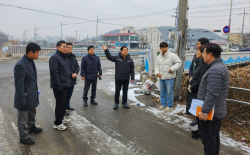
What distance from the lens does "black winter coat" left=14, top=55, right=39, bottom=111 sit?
11.1ft

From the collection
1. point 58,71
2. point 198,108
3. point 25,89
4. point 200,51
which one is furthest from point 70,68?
point 198,108

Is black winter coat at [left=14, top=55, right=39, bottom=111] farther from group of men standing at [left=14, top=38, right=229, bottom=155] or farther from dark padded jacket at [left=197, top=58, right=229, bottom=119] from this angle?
dark padded jacket at [left=197, top=58, right=229, bottom=119]

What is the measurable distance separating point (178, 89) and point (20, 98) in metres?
4.91

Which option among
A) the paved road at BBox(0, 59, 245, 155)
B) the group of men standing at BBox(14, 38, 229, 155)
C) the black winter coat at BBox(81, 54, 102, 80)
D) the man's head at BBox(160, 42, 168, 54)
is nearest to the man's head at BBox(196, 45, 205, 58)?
the group of men standing at BBox(14, 38, 229, 155)

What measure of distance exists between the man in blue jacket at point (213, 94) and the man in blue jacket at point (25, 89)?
120 inches

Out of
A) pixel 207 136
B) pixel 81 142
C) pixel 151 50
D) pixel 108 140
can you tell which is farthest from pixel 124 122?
pixel 151 50

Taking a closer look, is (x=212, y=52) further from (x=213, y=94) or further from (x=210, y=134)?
(x=210, y=134)

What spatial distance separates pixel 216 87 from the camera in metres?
2.58

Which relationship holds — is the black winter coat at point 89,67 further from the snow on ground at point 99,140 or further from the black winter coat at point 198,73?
the black winter coat at point 198,73

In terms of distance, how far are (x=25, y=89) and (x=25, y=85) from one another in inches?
3.0

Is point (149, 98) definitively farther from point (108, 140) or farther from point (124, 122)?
point (108, 140)

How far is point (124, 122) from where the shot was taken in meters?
4.83

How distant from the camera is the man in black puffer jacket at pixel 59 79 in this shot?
13.6ft

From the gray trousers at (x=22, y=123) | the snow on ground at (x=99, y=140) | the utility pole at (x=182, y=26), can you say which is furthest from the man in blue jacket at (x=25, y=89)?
the utility pole at (x=182, y=26)
